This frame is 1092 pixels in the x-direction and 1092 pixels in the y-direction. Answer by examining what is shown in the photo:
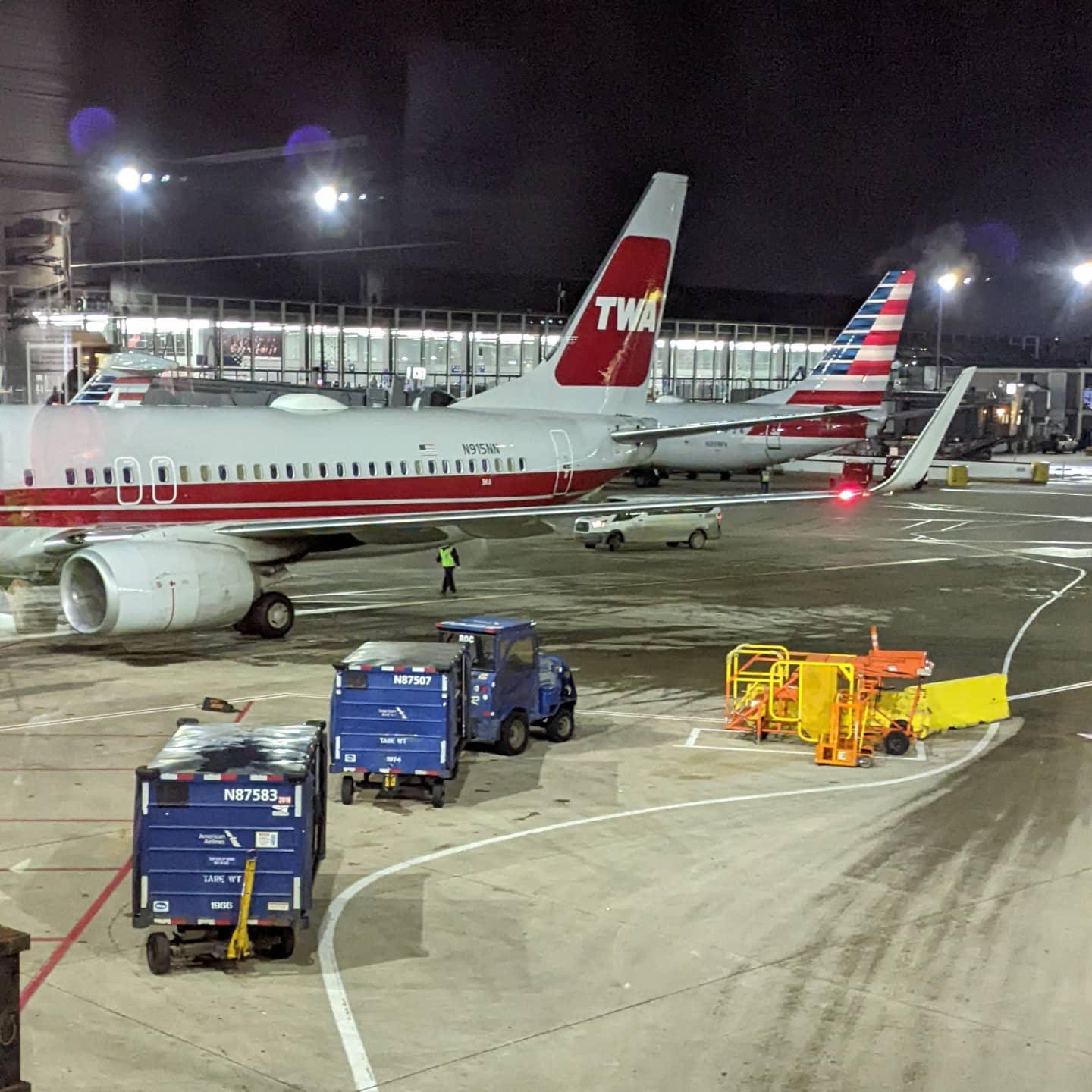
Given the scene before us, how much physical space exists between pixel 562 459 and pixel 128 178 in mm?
12744

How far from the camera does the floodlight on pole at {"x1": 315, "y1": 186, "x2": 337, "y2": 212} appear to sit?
40.1m

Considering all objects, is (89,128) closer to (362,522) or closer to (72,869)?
(362,522)

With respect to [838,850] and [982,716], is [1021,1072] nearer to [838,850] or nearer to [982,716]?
[838,850]

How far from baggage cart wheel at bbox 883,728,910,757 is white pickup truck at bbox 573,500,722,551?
1022 inches

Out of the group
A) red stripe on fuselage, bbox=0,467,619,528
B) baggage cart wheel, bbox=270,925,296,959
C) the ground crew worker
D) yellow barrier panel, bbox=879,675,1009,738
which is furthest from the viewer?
the ground crew worker

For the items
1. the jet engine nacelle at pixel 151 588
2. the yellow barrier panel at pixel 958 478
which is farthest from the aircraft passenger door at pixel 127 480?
the yellow barrier panel at pixel 958 478

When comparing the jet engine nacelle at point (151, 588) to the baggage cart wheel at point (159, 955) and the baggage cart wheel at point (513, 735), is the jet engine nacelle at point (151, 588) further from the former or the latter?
the baggage cart wheel at point (159, 955)

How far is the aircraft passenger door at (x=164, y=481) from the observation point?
84.5ft

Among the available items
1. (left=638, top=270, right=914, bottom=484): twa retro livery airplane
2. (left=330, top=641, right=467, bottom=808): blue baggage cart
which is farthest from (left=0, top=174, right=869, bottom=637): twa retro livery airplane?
(left=638, top=270, right=914, bottom=484): twa retro livery airplane

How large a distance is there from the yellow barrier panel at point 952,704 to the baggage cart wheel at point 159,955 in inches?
453

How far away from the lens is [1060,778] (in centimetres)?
1758

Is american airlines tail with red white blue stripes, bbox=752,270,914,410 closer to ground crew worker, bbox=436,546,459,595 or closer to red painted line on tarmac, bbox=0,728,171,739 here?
ground crew worker, bbox=436,546,459,595

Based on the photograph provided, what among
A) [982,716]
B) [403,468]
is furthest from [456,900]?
[403,468]

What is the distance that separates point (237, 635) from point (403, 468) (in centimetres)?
560
